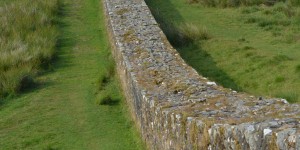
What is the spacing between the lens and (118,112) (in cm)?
948

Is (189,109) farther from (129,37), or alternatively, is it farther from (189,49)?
(189,49)

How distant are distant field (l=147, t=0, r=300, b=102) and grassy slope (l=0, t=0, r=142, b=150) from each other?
6.73 feet

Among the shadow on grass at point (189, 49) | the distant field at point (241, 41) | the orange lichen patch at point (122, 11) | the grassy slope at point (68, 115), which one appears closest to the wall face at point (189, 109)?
the grassy slope at point (68, 115)

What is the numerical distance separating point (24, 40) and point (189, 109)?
30.4 feet

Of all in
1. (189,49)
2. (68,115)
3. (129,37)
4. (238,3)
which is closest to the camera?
(68,115)

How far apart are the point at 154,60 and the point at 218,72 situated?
241 centimetres

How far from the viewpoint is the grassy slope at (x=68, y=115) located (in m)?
8.37

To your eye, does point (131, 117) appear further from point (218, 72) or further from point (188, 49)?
point (188, 49)

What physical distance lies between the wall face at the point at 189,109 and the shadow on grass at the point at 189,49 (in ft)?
3.76

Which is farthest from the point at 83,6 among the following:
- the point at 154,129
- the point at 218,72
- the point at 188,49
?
the point at 154,129

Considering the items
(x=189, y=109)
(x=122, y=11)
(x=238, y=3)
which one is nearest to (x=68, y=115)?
(x=189, y=109)

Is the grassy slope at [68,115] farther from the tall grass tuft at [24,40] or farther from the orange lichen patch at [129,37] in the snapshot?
the orange lichen patch at [129,37]

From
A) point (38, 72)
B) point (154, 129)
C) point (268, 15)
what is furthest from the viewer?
point (268, 15)

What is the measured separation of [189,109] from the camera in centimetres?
573
